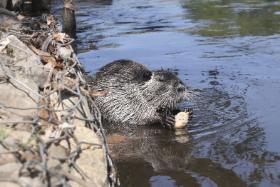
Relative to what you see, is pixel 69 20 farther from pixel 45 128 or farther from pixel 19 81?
pixel 45 128

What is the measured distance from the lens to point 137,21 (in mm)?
13438

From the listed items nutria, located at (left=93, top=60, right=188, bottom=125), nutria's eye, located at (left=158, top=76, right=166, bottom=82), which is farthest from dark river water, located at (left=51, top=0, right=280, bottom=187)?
nutria's eye, located at (left=158, top=76, right=166, bottom=82)

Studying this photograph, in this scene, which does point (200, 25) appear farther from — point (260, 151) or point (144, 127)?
point (260, 151)

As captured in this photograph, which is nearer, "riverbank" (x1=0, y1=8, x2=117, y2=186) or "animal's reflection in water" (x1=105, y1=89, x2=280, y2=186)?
"riverbank" (x1=0, y1=8, x2=117, y2=186)

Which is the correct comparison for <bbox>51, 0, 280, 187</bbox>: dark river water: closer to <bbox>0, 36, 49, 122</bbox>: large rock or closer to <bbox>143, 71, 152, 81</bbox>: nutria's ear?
<bbox>143, 71, 152, 81</bbox>: nutria's ear

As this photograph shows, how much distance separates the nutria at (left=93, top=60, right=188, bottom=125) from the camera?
626 cm

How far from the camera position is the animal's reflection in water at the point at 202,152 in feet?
14.6

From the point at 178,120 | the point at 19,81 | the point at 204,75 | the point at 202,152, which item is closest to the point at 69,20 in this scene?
the point at 204,75

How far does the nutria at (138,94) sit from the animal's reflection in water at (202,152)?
0.63 feet

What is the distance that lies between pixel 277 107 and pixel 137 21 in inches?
302

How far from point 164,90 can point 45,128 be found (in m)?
3.25

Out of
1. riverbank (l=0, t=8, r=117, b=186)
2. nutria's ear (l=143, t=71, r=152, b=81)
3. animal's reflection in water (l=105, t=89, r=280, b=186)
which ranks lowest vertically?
animal's reflection in water (l=105, t=89, r=280, b=186)

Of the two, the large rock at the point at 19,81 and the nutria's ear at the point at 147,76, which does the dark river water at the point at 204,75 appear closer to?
the nutria's ear at the point at 147,76

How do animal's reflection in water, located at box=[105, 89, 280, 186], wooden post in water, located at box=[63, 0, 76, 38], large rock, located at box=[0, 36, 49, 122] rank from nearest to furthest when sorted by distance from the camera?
large rock, located at box=[0, 36, 49, 122] → animal's reflection in water, located at box=[105, 89, 280, 186] → wooden post in water, located at box=[63, 0, 76, 38]
